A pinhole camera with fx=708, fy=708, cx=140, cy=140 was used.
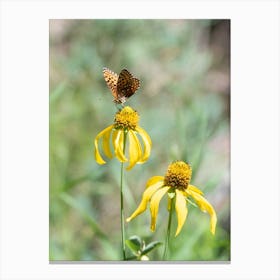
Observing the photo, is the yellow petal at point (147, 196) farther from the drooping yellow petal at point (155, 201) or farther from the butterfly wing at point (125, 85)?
the butterfly wing at point (125, 85)

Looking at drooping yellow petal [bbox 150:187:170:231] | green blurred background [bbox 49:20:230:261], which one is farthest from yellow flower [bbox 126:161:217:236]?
green blurred background [bbox 49:20:230:261]

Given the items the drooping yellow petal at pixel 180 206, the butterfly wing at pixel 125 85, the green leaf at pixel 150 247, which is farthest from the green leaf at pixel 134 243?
the butterfly wing at pixel 125 85

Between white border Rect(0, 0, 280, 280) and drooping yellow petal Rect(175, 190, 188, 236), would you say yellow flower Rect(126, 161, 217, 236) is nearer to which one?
drooping yellow petal Rect(175, 190, 188, 236)
